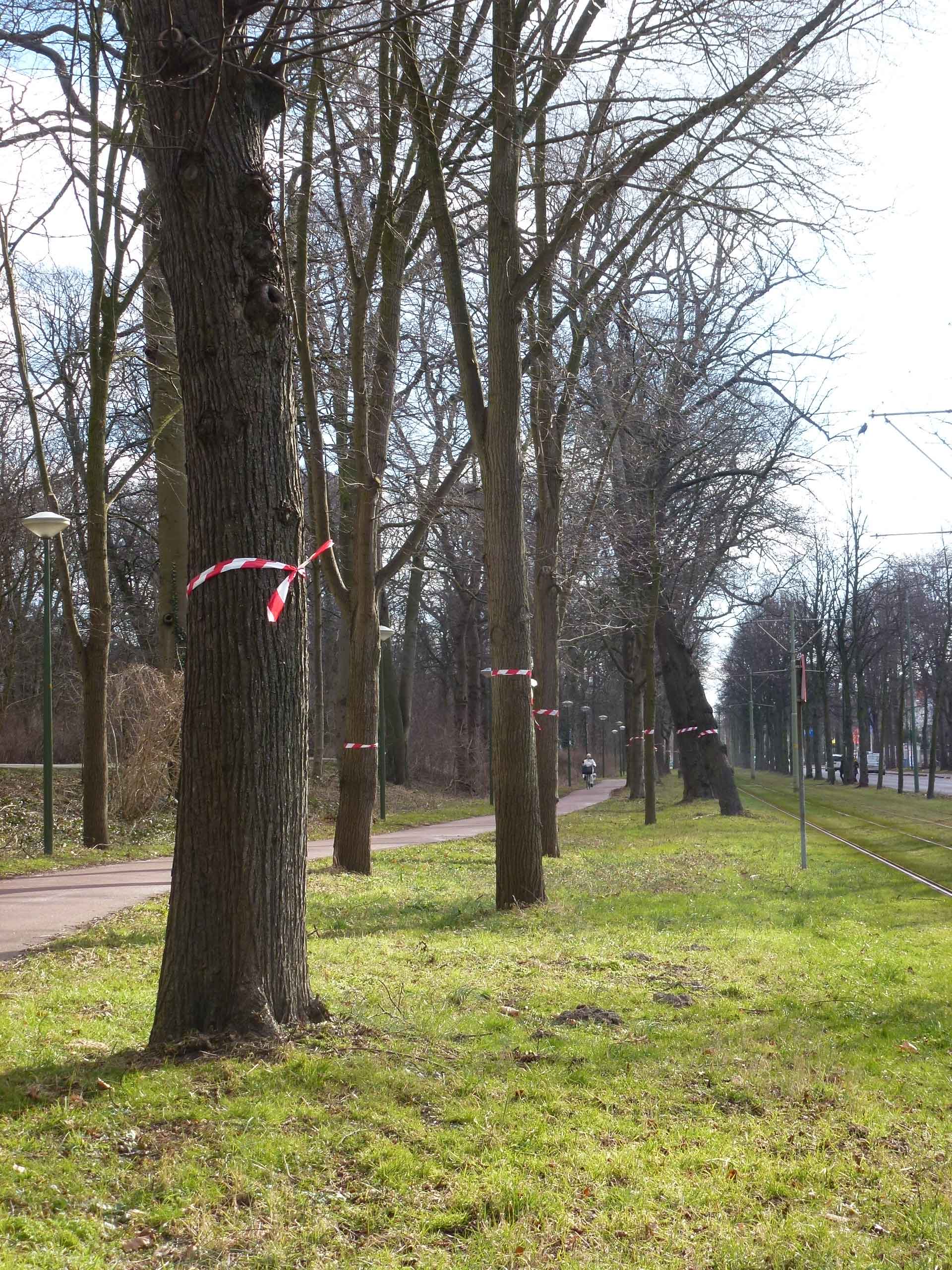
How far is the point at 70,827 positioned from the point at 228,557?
1478cm

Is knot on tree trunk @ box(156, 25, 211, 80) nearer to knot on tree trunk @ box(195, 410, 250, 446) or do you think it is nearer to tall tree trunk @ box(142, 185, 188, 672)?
knot on tree trunk @ box(195, 410, 250, 446)

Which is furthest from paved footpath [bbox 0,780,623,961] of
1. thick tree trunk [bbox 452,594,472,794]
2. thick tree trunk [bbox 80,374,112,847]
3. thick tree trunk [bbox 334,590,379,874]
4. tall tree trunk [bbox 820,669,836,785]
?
tall tree trunk [bbox 820,669,836,785]

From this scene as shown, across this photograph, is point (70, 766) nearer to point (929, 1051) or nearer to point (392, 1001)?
point (392, 1001)

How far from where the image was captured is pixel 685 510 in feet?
87.2

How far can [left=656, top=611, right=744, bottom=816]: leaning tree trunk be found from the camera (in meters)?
29.3

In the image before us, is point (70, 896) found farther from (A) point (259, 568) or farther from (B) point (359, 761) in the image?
(A) point (259, 568)

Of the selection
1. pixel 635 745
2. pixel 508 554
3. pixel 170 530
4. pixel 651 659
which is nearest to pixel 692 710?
pixel 651 659

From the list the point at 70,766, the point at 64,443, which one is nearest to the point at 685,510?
the point at 70,766

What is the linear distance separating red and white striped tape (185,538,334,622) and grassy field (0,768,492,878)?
383 inches

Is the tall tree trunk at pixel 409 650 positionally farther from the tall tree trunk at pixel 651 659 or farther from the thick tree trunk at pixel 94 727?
the thick tree trunk at pixel 94 727

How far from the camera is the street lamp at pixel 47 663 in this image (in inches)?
607

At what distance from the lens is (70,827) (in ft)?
61.9

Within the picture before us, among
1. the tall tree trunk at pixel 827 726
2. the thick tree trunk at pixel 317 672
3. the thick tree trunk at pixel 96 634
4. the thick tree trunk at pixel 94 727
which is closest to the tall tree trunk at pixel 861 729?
the tall tree trunk at pixel 827 726

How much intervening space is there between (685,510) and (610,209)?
41.2 feet
